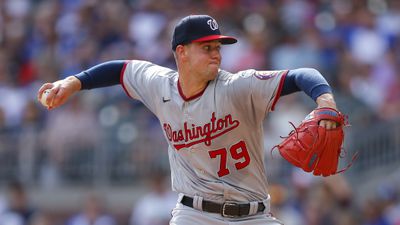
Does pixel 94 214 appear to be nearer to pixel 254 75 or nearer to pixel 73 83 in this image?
pixel 73 83

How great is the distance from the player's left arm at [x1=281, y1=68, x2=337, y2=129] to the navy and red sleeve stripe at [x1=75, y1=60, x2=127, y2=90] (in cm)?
138

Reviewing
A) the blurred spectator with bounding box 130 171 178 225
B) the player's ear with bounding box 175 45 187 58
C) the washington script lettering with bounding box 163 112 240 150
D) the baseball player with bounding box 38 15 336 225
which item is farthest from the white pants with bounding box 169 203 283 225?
the blurred spectator with bounding box 130 171 178 225

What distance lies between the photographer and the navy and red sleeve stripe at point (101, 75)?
6.85 metres

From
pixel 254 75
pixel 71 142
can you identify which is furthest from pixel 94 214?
pixel 254 75

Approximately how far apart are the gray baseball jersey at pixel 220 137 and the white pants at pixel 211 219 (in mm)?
103

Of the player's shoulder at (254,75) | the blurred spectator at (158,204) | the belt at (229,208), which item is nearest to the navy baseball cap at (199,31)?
the player's shoulder at (254,75)

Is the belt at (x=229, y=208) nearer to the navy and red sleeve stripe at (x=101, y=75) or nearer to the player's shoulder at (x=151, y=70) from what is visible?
the player's shoulder at (x=151, y=70)

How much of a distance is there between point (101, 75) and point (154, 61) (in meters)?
6.88

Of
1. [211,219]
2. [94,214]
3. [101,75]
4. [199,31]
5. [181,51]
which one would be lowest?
[94,214]

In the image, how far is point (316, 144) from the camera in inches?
230

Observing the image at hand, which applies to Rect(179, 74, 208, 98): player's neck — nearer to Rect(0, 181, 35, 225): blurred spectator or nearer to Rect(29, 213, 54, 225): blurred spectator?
Rect(29, 213, 54, 225): blurred spectator

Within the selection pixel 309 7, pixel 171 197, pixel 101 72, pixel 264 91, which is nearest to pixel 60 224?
pixel 171 197

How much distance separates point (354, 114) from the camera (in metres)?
11.7

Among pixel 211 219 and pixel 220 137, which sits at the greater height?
pixel 220 137
